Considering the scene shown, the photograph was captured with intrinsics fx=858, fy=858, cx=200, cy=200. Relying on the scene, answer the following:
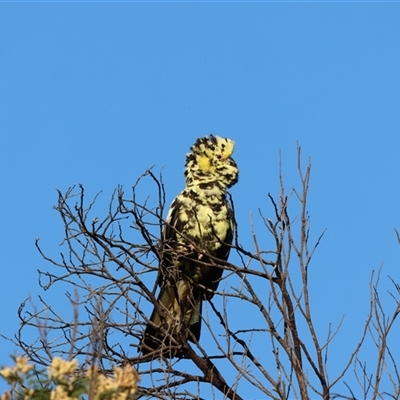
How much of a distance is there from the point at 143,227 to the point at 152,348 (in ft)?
3.33

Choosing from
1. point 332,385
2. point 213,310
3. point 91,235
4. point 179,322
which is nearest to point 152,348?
point 179,322

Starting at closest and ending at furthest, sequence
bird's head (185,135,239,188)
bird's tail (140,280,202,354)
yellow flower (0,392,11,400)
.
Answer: yellow flower (0,392,11,400) → bird's tail (140,280,202,354) → bird's head (185,135,239,188)

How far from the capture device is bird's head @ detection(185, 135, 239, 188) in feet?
20.4

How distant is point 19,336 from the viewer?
473 cm

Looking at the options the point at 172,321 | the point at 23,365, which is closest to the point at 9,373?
the point at 23,365

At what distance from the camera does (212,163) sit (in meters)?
6.27

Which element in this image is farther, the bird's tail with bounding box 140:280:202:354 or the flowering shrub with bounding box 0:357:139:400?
the bird's tail with bounding box 140:280:202:354

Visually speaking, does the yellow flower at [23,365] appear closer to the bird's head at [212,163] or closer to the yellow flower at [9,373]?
the yellow flower at [9,373]

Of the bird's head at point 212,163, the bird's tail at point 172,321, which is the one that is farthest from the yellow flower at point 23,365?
the bird's head at point 212,163

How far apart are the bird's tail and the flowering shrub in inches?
89.4

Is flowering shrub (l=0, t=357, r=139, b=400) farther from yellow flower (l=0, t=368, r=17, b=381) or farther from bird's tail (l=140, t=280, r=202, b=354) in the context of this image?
bird's tail (l=140, t=280, r=202, b=354)

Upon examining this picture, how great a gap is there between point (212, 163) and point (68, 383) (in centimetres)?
391

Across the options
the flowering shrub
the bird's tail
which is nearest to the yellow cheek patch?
the bird's tail

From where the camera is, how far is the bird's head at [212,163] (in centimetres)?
621
